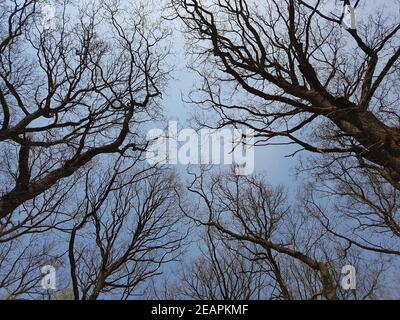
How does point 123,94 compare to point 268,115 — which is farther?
point 123,94

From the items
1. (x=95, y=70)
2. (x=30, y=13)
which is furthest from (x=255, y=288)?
(x=30, y=13)

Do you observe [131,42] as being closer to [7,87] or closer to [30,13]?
[30,13]

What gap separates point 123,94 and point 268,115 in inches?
151

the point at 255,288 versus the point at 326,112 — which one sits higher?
the point at 326,112

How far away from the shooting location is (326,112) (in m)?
6.32

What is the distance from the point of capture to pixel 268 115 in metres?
6.98
